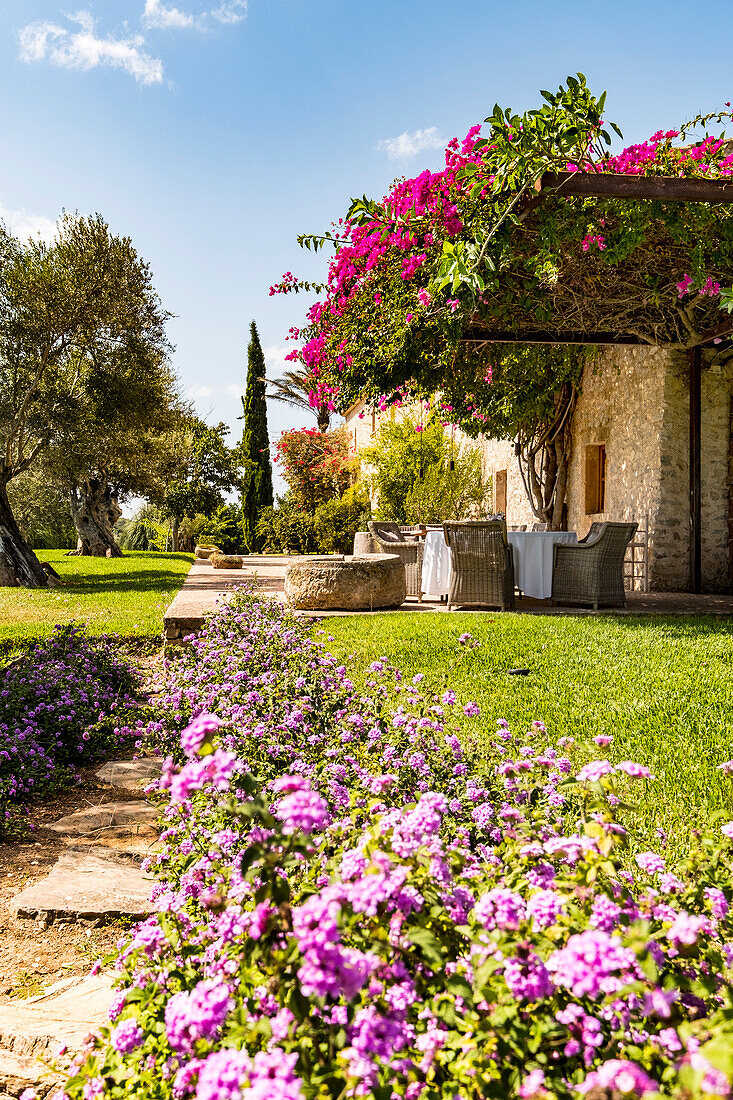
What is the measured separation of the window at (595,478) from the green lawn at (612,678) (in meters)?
5.38

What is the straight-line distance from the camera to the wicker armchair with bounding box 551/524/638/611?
7793 millimetres

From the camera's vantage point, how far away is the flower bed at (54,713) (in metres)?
3.31

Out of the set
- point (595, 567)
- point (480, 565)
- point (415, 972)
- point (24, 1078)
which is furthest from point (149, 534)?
point (415, 972)

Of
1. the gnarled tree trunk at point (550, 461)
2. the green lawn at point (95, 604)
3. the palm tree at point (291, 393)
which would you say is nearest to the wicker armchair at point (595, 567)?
the green lawn at point (95, 604)

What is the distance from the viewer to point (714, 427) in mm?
10023

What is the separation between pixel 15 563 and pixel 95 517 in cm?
928

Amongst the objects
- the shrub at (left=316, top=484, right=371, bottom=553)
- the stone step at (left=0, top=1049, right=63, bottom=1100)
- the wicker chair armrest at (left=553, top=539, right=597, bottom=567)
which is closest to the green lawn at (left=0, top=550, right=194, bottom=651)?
the wicker chair armrest at (left=553, top=539, right=597, bottom=567)

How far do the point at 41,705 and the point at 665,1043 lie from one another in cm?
361

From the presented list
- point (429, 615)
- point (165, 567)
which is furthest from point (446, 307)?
point (165, 567)

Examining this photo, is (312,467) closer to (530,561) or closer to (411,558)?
(411,558)

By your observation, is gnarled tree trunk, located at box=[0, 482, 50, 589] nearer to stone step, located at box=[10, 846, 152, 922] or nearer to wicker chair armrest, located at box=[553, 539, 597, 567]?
wicker chair armrest, located at box=[553, 539, 597, 567]

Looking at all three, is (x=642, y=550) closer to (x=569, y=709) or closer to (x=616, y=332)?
(x=616, y=332)

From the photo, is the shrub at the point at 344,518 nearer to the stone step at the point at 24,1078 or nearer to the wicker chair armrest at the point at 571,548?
the wicker chair armrest at the point at 571,548

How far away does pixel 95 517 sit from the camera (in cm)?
2183
